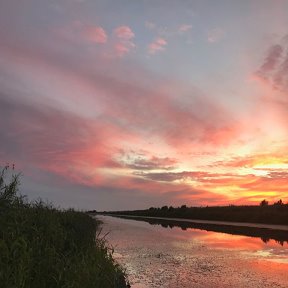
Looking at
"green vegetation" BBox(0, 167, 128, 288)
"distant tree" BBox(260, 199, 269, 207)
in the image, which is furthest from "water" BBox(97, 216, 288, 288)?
"distant tree" BBox(260, 199, 269, 207)

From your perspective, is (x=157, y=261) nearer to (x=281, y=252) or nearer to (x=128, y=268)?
(x=128, y=268)

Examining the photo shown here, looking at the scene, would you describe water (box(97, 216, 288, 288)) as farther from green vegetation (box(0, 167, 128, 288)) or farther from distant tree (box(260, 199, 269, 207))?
distant tree (box(260, 199, 269, 207))

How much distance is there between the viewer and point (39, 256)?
1173cm

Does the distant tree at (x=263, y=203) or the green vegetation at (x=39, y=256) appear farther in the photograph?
the distant tree at (x=263, y=203)

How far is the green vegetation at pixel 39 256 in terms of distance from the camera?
10.3 m

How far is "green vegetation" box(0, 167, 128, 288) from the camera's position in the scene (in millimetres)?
10320

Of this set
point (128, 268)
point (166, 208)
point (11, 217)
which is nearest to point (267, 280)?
point (128, 268)

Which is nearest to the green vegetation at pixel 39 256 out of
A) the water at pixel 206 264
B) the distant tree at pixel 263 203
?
the water at pixel 206 264

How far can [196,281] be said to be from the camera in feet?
54.9

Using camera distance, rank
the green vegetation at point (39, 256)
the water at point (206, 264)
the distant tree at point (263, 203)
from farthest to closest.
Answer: the distant tree at point (263, 203), the water at point (206, 264), the green vegetation at point (39, 256)

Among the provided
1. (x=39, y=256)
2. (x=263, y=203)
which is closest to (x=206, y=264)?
(x=39, y=256)

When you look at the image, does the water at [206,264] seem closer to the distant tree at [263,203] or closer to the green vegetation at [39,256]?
the green vegetation at [39,256]

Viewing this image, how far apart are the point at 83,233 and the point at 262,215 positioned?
42543 millimetres

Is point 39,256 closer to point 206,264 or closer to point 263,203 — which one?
point 206,264
